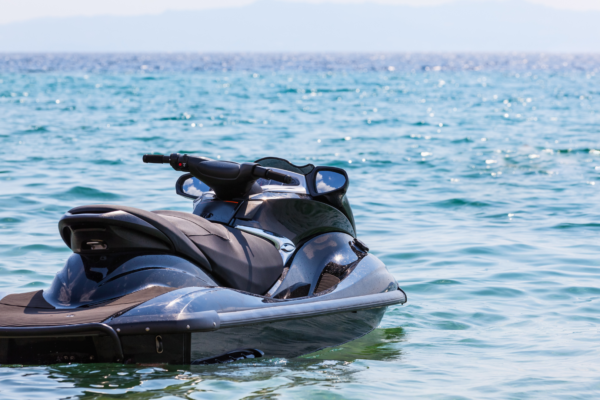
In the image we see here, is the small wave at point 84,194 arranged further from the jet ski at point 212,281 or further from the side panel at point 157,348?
the side panel at point 157,348

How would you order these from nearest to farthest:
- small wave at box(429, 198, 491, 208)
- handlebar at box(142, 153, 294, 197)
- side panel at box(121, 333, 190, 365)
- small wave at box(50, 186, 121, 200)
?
1. side panel at box(121, 333, 190, 365)
2. handlebar at box(142, 153, 294, 197)
3. small wave at box(50, 186, 121, 200)
4. small wave at box(429, 198, 491, 208)

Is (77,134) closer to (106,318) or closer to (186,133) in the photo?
(186,133)

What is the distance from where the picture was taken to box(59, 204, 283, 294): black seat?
3266 mm

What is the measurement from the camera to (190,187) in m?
4.42

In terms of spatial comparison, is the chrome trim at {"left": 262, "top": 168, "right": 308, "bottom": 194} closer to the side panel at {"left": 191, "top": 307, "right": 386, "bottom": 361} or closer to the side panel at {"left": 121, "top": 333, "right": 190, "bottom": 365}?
the side panel at {"left": 191, "top": 307, "right": 386, "bottom": 361}

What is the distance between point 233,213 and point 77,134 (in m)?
11.7

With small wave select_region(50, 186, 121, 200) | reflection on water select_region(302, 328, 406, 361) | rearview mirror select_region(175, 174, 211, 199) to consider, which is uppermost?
→ rearview mirror select_region(175, 174, 211, 199)

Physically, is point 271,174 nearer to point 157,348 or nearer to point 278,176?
point 278,176

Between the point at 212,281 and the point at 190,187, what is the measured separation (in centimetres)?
105

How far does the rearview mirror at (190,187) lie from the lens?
4.37m

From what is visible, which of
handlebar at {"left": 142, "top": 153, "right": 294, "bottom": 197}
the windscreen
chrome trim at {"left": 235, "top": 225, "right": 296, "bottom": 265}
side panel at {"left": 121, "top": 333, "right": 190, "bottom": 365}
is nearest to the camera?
side panel at {"left": 121, "top": 333, "right": 190, "bottom": 365}

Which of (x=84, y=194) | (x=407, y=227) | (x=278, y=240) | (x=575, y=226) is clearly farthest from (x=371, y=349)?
(x=84, y=194)

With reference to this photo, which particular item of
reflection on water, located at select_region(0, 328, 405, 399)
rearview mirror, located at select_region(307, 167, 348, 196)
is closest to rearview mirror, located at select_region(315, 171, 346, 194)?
rearview mirror, located at select_region(307, 167, 348, 196)

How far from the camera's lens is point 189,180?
445 cm
